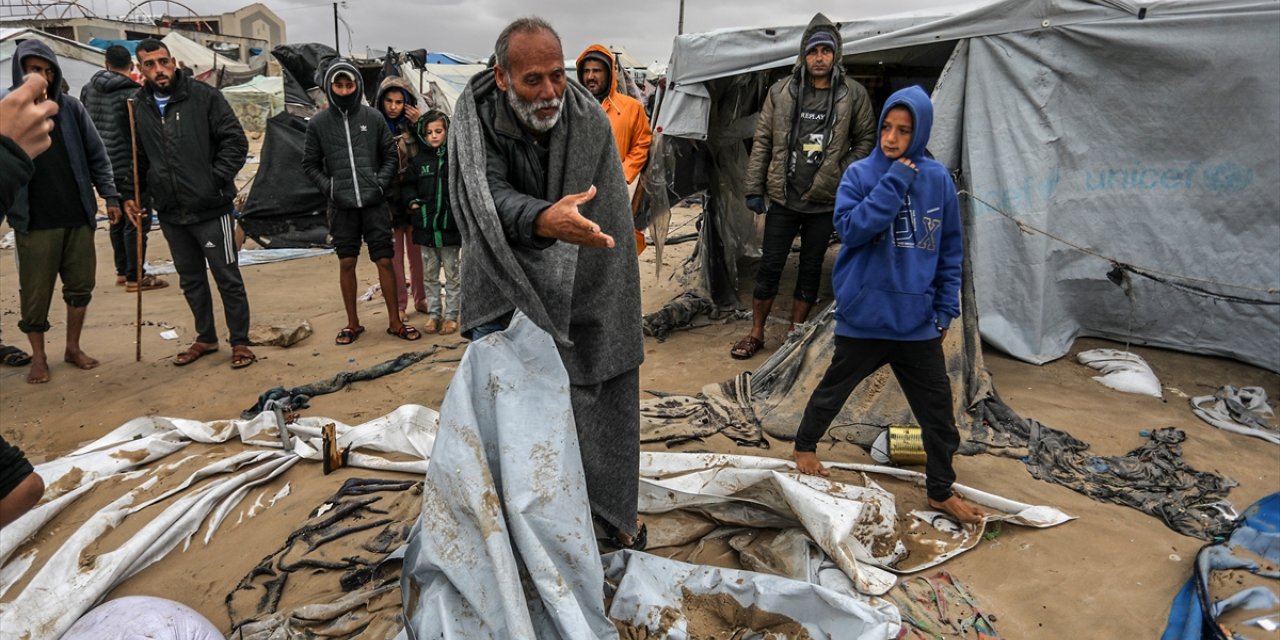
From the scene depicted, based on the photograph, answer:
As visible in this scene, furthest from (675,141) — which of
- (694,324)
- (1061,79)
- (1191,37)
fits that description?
(1191,37)

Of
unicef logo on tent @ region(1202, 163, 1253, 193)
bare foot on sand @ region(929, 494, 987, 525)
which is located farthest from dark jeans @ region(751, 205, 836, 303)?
unicef logo on tent @ region(1202, 163, 1253, 193)

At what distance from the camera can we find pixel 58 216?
464 centimetres

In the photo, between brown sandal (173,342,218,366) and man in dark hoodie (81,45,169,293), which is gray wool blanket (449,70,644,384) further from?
man in dark hoodie (81,45,169,293)

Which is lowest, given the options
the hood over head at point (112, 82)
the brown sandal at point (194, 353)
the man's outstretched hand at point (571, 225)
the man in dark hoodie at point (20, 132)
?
the brown sandal at point (194, 353)

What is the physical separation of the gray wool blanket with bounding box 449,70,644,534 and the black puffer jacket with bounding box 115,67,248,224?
3.26m

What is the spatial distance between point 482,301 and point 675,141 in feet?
12.3

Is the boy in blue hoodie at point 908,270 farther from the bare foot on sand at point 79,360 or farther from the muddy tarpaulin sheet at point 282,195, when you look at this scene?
the muddy tarpaulin sheet at point 282,195

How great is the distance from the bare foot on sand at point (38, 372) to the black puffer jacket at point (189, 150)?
1253 mm

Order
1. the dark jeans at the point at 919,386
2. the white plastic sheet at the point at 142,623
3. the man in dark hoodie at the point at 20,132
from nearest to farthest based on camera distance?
the man in dark hoodie at the point at 20,132 < the white plastic sheet at the point at 142,623 < the dark jeans at the point at 919,386

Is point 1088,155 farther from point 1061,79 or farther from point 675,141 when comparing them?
point 675,141

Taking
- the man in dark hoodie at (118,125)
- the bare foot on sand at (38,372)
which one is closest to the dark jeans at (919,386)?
the man in dark hoodie at (118,125)

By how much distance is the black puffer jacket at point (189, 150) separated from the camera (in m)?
4.66

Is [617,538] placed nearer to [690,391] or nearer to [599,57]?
[690,391]

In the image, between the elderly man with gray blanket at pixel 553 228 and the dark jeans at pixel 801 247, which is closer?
the elderly man with gray blanket at pixel 553 228
